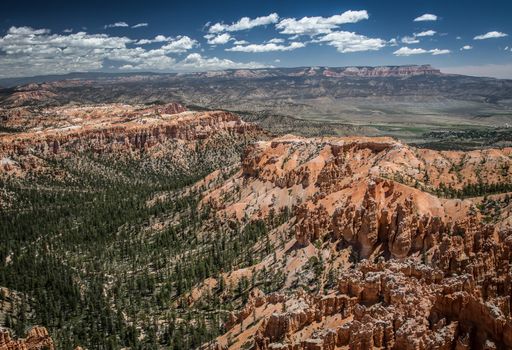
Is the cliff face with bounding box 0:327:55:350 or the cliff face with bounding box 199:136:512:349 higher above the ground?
the cliff face with bounding box 199:136:512:349

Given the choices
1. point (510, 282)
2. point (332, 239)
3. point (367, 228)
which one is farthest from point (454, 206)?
point (510, 282)

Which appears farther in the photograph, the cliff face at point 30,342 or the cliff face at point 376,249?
the cliff face at point 30,342

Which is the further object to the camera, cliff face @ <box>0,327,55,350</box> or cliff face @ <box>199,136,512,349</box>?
cliff face @ <box>0,327,55,350</box>

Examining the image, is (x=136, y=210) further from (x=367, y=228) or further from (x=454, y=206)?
(x=454, y=206)

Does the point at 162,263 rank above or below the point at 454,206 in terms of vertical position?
below

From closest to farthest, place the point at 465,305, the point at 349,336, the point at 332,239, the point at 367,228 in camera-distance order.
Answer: the point at 465,305 < the point at 349,336 < the point at 367,228 < the point at 332,239

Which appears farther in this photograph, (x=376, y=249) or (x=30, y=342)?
(x=376, y=249)

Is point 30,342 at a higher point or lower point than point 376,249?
lower

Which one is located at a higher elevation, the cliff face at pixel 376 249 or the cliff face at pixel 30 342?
the cliff face at pixel 376 249
